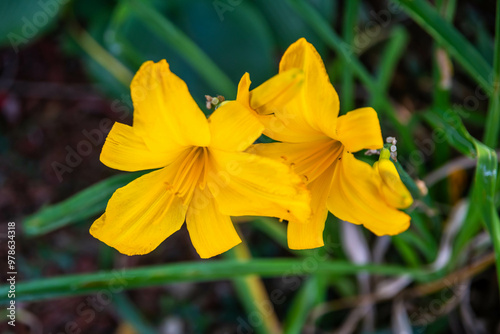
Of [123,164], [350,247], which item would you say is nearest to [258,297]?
[350,247]

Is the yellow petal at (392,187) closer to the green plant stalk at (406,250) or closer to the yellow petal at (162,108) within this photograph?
the yellow petal at (162,108)

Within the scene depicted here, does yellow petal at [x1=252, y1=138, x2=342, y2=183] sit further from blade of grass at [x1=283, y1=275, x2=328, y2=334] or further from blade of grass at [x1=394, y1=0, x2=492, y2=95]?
blade of grass at [x1=283, y1=275, x2=328, y2=334]

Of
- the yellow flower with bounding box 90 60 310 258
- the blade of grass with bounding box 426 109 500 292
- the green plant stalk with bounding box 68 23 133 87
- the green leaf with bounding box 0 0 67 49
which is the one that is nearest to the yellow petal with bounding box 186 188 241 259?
the yellow flower with bounding box 90 60 310 258

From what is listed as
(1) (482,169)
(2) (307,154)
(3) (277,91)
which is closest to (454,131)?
(1) (482,169)

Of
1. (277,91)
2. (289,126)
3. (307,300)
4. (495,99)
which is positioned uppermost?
(277,91)

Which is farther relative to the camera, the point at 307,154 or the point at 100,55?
the point at 100,55

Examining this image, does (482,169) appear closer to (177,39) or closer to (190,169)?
(190,169)

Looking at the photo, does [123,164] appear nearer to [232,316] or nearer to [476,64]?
[476,64]
